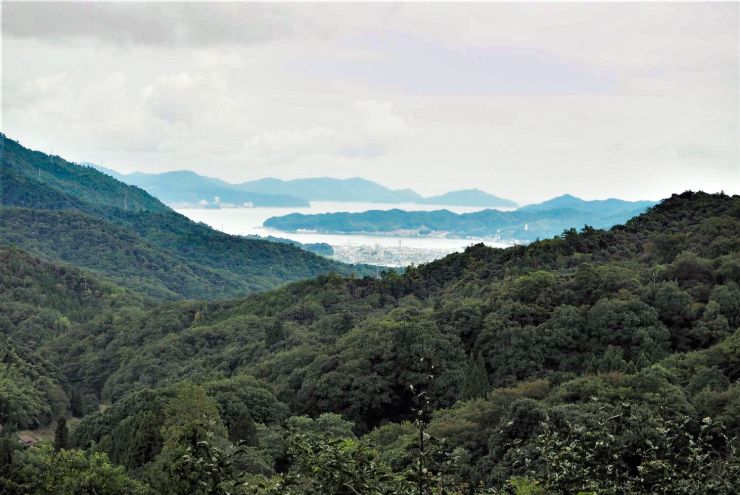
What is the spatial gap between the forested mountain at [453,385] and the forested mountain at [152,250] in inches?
1927

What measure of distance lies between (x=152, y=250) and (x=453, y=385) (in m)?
97.5

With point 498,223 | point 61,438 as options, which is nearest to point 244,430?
point 61,438

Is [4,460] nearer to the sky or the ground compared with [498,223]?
nearer to the ground

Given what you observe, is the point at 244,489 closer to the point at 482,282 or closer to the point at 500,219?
the point at 482,282

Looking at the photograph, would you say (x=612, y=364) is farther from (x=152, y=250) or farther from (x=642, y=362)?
(x=152, y=250)

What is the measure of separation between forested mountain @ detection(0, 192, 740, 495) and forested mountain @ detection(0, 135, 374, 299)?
1927 inches

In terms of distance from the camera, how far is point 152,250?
115312 millimetres

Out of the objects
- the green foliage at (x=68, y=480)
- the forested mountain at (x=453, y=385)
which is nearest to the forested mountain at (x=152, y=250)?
the forested mountain at (x=453, y=385)

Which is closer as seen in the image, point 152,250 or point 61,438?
point 61,438

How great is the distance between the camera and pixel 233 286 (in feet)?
347

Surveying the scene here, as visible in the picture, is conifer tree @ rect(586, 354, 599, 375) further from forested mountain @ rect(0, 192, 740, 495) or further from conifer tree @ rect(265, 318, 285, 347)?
conifer tree @ rect(265, 318, 285, 347)

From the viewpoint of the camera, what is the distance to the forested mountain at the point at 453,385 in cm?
737

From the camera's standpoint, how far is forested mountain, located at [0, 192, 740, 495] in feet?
24.2

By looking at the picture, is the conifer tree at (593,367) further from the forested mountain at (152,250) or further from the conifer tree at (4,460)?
the forested mountain at (152,250)
